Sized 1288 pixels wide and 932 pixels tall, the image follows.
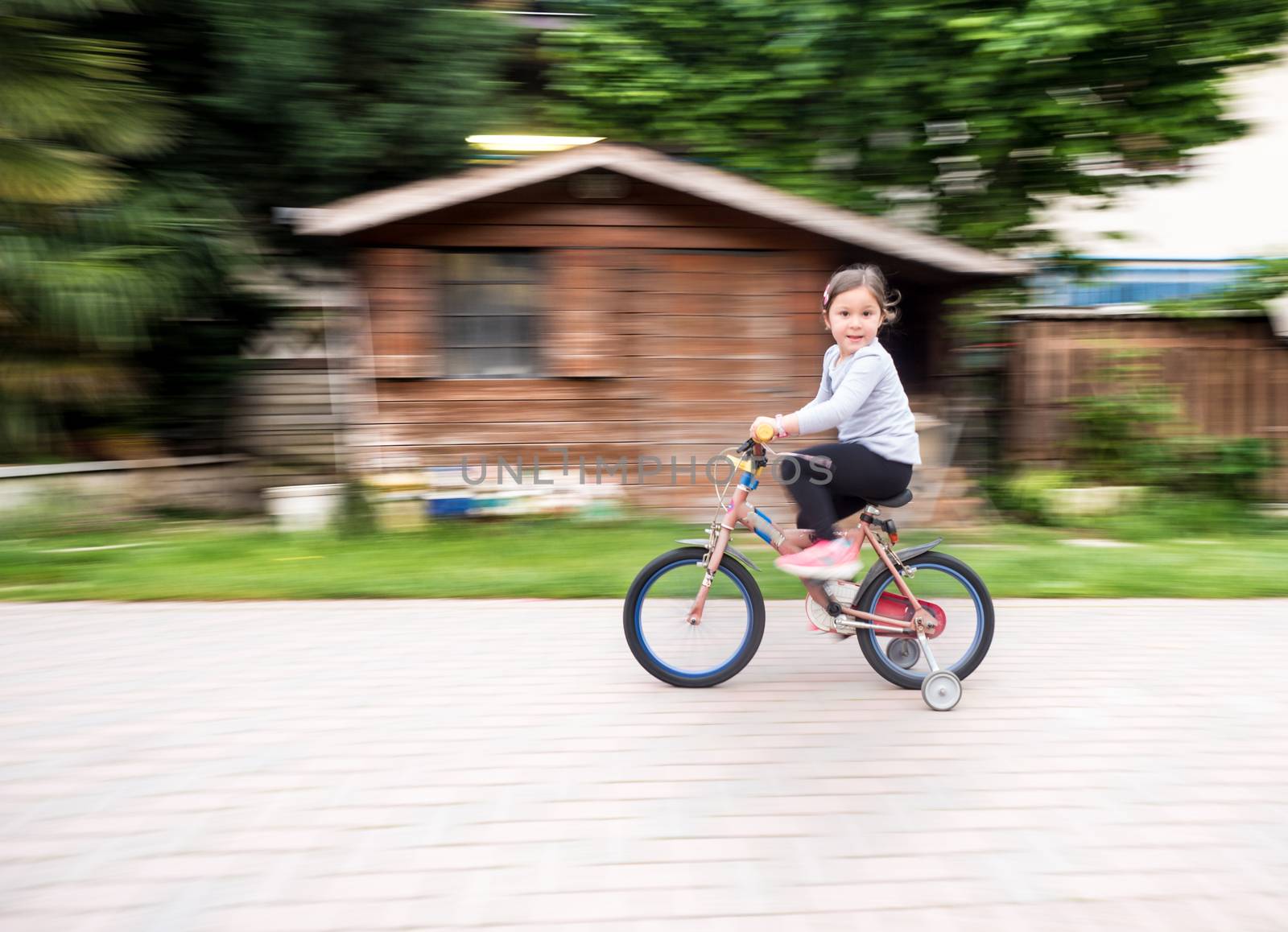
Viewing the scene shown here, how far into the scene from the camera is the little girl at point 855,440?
13.4 ft

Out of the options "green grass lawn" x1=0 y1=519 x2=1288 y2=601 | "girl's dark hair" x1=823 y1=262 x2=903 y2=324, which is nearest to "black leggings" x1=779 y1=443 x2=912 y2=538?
"girl's dark hair" x1=823 y1=262 x2=903 y2=324

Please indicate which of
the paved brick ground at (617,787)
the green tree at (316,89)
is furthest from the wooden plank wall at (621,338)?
the paved brick ground at (617,787)

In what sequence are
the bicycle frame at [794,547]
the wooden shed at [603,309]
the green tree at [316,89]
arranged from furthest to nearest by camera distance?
the green tree at [316,89], the wooden shed at [603,309], the bicycle frame at [794,547]

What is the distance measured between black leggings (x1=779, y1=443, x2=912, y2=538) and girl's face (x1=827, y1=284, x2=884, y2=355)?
460 mm

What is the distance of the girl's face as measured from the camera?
4.09 metres

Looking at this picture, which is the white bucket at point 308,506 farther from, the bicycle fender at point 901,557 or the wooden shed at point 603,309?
the bicycle fender at point 901,557

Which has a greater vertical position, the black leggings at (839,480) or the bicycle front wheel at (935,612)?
the black leggings at (839,480)

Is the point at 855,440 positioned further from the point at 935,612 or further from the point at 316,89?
the point at 316,89

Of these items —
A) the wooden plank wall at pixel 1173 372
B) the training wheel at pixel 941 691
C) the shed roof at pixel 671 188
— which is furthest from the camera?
the wooden plank wall at pixel 1173 372

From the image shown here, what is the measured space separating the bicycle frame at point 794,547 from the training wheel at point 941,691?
0.20m

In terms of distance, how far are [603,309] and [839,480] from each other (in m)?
5.79

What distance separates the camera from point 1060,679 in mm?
4527

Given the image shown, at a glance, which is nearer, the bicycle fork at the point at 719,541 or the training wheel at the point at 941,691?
the training wheel at the point at 941,691

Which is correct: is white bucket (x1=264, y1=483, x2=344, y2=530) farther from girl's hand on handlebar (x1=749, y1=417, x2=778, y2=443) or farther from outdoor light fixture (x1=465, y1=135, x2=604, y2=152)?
girl's hand on handlebar (x1=749, y1=417, x2=778, y2=443)
